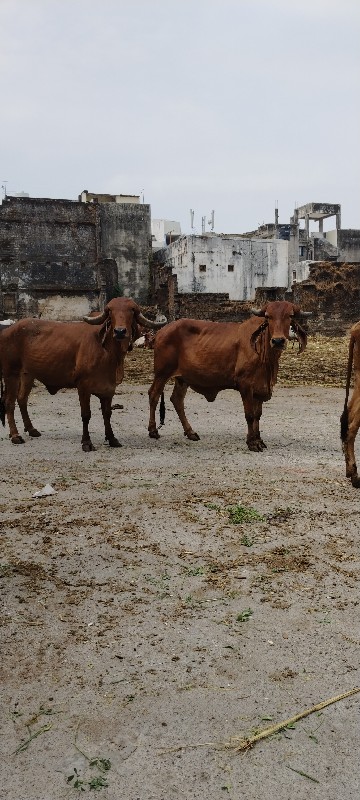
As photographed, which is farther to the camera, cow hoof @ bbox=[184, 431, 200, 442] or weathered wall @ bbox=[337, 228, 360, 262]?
weathered wall @ bbox=[337, 228, 360, 262]

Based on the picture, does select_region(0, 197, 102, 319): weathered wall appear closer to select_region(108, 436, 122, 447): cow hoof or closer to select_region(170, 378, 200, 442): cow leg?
select_region(170, 378, 200, 442): cow leg

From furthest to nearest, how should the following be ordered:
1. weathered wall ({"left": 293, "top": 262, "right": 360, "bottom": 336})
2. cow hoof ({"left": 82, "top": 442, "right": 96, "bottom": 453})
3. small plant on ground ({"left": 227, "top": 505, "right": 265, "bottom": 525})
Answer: weathered wall ({"left": 293, "top": 262, "right": 360, "bottom": 336})
cow hoof ({"left": 82, "top": 442, "right": 96, "bottom": 453})
small plant on ground ({"left": 227, "top": 505, "right": 265, "bottom": 525})

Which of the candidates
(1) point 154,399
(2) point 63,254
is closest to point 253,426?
(1) point 154,399

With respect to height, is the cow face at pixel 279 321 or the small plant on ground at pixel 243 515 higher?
the cow face at pixel 279 321

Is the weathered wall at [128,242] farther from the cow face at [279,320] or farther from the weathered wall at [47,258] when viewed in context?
the cow face at [279,320]

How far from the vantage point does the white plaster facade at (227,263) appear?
118 ft

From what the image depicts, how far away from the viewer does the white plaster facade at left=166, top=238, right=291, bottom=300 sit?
35.9 m

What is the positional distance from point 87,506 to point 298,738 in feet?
10.4

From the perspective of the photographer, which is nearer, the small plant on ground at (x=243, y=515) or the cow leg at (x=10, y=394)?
the small plant on ground at (x=243, y=515)

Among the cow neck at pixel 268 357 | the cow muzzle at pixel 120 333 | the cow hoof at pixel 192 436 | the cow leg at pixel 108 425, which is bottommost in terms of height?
the cow hoof at pixel 192 436

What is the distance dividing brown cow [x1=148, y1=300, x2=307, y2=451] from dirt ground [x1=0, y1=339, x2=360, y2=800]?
148cm

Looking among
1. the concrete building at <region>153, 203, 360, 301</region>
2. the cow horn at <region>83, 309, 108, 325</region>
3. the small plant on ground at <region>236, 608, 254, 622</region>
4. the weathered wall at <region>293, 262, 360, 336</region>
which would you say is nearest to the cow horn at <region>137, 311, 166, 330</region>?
the cow horn at <region>83, 309, 108, 325</region>

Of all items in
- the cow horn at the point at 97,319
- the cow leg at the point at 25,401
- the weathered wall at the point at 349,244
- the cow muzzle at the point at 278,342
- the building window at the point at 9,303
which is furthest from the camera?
the weathered wall at the point at 349,244

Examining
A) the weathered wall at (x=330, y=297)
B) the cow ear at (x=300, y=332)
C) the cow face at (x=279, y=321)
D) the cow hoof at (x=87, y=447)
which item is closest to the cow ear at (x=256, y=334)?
the cow face at (x=279, y=321)
